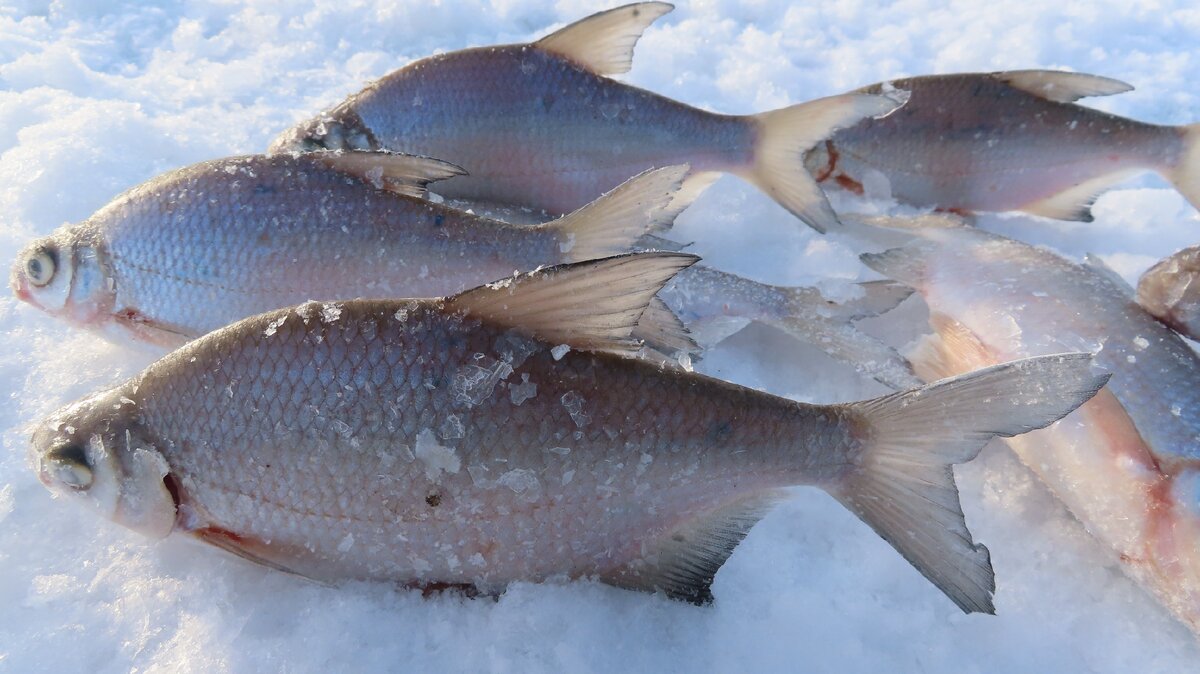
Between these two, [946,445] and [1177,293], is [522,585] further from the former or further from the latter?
[1177,293]

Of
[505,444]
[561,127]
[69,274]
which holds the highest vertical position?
[69,274]

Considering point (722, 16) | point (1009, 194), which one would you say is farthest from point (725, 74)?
point (1009, 194)

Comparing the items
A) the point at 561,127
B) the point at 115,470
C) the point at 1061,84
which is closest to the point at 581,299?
the point at 115,470

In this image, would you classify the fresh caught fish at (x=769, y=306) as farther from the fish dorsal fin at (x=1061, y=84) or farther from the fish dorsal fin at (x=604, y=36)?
the fish dorsal fin at (x=1061, y=84)

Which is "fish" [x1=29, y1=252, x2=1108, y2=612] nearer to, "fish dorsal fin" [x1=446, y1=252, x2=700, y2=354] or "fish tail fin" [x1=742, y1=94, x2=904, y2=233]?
"fish dorsal fin" [x1=446, y1=252, x2=700, y2=354]

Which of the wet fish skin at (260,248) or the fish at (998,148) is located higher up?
the wet fish skin at (260,248)

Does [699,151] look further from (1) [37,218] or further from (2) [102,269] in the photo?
(1) [37,218]

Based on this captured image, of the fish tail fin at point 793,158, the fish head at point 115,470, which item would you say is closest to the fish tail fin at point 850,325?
the fish tail fin at point 793,158
